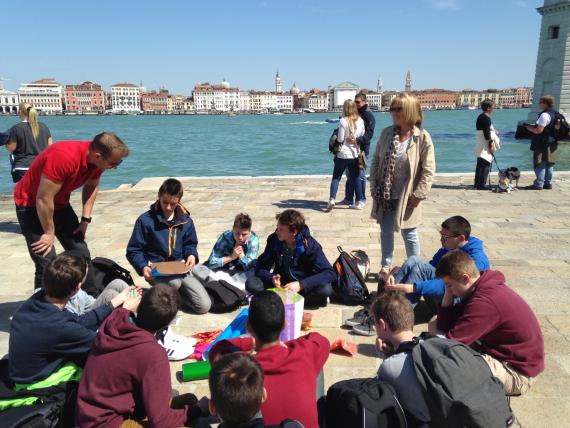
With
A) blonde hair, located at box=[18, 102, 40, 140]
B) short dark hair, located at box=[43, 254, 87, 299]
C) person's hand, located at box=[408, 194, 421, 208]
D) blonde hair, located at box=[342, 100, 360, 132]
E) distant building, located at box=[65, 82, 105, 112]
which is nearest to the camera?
short dark hair, located at box=[43, 254, 87, 299]

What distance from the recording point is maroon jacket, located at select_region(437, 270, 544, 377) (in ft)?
8.66

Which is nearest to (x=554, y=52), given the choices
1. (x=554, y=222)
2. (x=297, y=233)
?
(x=554, y=222)

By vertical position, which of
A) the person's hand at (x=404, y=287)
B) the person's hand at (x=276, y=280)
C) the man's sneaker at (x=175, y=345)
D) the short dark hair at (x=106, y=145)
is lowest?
the man's sneaker at (x=175, y=345)

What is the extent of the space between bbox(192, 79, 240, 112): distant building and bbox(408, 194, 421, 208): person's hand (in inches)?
6730

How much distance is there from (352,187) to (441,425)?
6.22 meters

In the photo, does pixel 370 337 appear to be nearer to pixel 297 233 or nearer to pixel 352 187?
pixel 297 233

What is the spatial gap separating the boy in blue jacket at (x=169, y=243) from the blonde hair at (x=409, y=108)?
1.99 meters

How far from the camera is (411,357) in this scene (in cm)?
237

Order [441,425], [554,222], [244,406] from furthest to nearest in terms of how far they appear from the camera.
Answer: [554,222] → [441,425] → [244,406]

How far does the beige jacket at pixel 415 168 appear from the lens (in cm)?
436

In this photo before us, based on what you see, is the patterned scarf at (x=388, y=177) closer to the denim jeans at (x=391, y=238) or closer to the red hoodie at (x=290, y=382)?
the denim jeans at (x=391, y=238)

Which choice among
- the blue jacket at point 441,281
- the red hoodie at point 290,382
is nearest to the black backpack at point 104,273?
the red hoodie at point 290,382

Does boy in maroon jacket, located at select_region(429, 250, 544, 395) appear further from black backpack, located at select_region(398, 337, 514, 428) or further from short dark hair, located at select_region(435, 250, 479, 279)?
black backpack, located at select_region(398, 337, 514, 428)

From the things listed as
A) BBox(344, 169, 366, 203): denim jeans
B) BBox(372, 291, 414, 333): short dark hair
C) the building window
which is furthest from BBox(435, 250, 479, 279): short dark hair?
the building window
